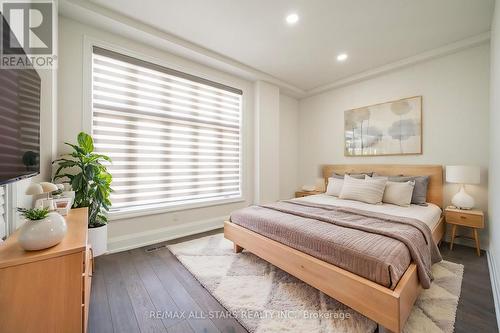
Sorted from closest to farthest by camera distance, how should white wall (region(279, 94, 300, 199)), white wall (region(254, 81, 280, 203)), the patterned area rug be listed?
the patterned area rug
white wall (region(254, 81, 280, 203))
white wall (region(279, 94, 300, 199))

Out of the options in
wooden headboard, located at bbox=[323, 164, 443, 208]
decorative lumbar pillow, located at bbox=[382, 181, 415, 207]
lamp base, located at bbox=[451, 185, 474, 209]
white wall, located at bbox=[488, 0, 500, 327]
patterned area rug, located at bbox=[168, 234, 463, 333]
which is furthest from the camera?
wooden headboard, located at bbox=[323, 164, 443, 208]

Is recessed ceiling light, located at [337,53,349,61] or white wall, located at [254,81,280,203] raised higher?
recessed ceiling light, located at [337,53,349,61]

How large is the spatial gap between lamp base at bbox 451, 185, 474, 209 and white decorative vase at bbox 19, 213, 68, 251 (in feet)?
12.9

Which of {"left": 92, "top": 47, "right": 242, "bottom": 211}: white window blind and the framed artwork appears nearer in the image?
{"left": 92, "top": 47, "right": 242, "bottom": 211}: white window blind

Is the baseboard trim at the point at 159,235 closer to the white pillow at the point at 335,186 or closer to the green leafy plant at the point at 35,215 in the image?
the green leafy plant at the point at 35,215

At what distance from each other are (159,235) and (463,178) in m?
3.96

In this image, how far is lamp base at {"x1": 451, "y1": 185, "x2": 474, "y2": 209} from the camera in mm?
2567

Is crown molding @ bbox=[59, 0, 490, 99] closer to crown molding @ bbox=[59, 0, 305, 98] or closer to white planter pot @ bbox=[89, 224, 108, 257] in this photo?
crown molding @ bbox=[59, 0, 305, 98]

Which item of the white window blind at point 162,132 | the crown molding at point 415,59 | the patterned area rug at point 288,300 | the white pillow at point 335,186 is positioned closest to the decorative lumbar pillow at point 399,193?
the white pillow at point 335,186

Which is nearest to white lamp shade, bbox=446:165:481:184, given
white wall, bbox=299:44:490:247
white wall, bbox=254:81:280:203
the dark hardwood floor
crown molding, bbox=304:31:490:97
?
white wall, bbox=299:44:490:247

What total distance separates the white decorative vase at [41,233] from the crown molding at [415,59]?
4.32m

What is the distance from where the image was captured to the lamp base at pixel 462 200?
2567mm

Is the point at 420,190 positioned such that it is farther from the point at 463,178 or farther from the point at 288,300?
the point at 288,300

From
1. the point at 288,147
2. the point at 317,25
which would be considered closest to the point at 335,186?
the point at 288,147
